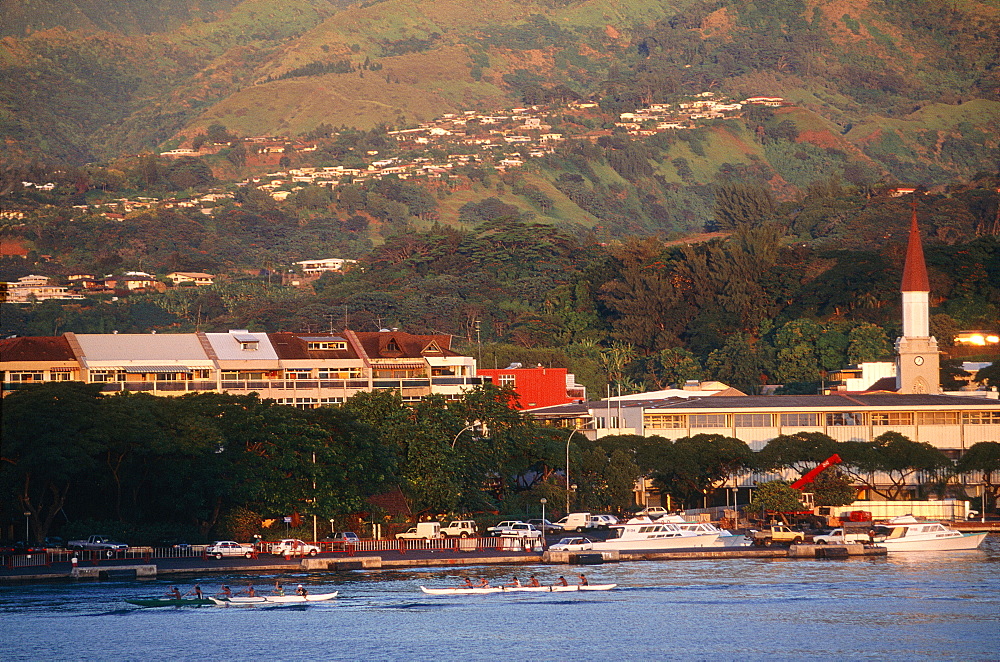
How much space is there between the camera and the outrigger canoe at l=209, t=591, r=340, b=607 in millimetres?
69000

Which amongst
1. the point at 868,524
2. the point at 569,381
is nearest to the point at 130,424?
the point at 868,524

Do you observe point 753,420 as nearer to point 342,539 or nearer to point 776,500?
point 776,500

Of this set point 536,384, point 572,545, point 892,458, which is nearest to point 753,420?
point 892,458

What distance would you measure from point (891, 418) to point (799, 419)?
20.3 ft

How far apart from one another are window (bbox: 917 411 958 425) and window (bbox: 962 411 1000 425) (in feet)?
2.28

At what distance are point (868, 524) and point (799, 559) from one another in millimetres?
11008

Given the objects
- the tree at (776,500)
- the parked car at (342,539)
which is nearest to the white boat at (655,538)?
the tree at (776,500)

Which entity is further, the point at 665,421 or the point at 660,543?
the point at 665,421

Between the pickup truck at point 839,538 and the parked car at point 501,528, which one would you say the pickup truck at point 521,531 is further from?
the pickup truck at point 839,538

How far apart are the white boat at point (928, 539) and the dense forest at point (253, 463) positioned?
11.1m

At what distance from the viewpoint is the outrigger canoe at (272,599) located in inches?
2717

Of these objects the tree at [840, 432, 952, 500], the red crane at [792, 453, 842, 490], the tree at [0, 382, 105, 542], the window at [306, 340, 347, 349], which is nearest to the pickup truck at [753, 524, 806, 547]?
the red crane at [792, 453, 842, 490]

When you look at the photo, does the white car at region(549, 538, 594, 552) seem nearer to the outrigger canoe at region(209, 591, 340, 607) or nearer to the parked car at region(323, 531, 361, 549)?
the parked car at region(323, 531, 361, 549)

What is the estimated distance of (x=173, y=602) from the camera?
6956 centimetres
